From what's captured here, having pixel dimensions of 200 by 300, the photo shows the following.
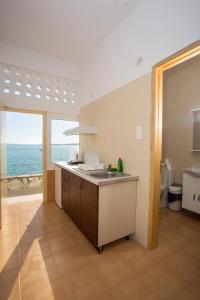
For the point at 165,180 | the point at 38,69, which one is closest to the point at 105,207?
the point at 165,180

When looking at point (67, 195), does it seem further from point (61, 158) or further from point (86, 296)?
point (86, 296)

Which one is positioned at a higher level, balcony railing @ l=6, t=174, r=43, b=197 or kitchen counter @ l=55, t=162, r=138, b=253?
kitchen counter @ l=55, t=162, r=138, b=253

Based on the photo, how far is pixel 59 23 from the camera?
7.43 ft

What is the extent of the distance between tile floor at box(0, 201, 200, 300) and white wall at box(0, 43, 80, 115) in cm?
228

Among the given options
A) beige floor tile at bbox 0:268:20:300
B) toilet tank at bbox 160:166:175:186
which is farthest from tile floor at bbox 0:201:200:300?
toilet tank at bbox 160:166:175:186

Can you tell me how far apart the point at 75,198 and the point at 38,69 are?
2.73 meters

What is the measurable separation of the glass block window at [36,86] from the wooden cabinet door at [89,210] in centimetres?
221

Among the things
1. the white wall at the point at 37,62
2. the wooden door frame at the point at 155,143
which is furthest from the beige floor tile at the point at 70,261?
the white wall at the point at 37,62

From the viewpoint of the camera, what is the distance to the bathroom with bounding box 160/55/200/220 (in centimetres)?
265

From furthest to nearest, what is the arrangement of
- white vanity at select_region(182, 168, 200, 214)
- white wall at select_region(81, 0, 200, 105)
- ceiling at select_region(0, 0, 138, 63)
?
white vanity at select_region(182, 168, 200, 214) < ceiling at select_region(0, 0, 138, 63) < white wall at select_region(81, 0, 200, 105)

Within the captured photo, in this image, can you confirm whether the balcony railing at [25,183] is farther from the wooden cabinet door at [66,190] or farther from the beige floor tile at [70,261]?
Result: the beige floor tile at [70,261]

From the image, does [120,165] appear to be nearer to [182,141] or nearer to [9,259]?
[9,259]

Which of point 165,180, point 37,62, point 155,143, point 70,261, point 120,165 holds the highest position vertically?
point 37,62

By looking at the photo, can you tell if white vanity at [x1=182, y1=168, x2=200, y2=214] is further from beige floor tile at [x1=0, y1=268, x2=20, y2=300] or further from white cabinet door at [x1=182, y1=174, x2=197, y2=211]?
beige floor tile at [x1=0, y1=268, x2=20, y2=300]
